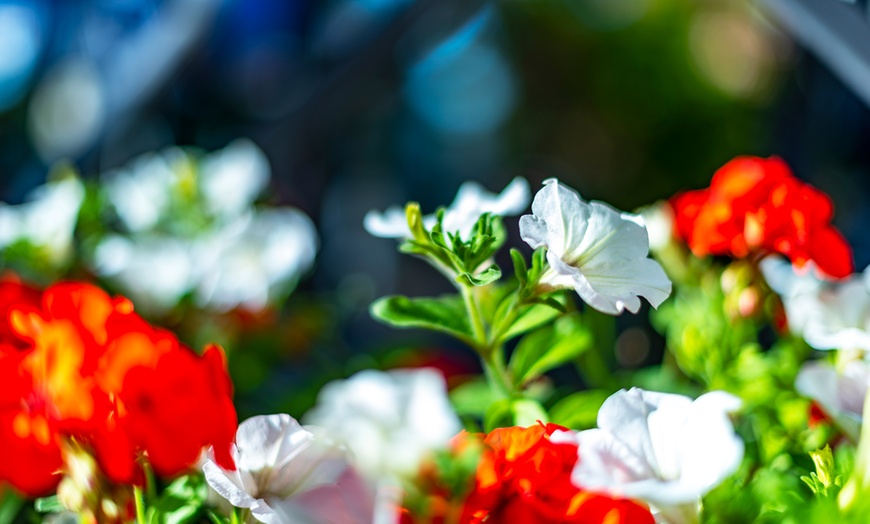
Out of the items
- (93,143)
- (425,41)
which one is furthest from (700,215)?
(93,143)

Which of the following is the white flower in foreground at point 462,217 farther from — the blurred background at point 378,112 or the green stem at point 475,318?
the blurred background at point 378,112

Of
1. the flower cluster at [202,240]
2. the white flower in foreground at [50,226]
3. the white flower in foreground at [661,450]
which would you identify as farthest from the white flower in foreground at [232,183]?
the white flower in foreground at [661,450]

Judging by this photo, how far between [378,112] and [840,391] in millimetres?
1921

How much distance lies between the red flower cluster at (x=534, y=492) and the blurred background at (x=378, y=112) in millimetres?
318

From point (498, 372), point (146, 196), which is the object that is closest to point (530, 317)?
point (498, 372)

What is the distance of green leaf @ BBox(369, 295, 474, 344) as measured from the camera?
40 centimetres

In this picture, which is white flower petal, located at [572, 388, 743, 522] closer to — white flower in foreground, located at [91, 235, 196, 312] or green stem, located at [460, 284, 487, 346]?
green stem, located at [460, 284, 487, 346]

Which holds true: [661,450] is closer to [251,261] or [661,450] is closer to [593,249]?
[593,249]

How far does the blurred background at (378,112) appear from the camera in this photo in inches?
35.6

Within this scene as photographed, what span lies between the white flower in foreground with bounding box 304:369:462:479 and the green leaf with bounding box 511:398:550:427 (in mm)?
119

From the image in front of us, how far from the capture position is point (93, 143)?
1.18m

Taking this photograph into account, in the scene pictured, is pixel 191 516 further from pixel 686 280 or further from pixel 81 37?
pixel 81 37

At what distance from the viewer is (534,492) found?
0.30 metres

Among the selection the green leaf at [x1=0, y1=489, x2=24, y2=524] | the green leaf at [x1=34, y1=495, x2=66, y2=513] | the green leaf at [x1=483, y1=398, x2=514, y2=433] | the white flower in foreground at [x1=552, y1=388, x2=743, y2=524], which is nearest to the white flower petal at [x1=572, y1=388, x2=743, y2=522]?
the white flower in foreground at [x1=552, y1=388, x2=743, y2=524]
